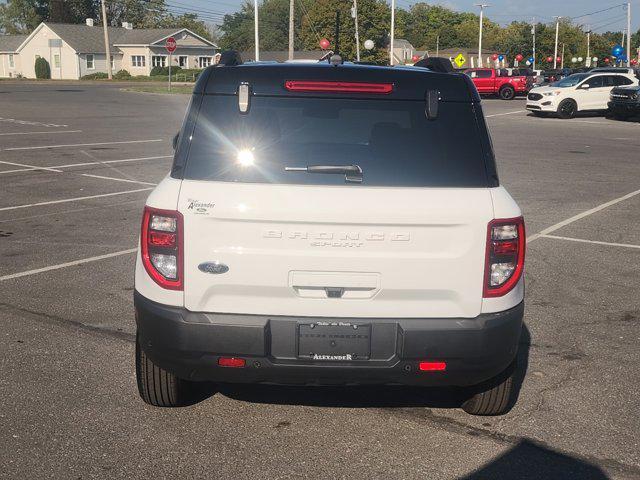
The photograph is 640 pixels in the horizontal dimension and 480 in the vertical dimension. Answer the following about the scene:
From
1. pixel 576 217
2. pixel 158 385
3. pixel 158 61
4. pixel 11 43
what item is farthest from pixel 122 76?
pixel 158 385

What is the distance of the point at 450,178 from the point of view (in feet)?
12.7

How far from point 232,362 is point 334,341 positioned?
49cm

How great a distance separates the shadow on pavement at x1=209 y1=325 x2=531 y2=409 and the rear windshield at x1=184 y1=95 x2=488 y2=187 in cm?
145

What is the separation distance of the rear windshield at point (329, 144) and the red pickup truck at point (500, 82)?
4512cm

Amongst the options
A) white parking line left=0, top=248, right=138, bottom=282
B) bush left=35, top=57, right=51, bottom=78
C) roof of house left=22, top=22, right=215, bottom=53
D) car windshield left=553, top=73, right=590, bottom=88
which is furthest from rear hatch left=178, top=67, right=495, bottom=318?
bush left=35, top=57, right=51, bottom=78

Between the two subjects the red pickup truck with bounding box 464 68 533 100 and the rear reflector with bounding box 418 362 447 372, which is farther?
the red pickup truck with bounding box 464 68 533 100

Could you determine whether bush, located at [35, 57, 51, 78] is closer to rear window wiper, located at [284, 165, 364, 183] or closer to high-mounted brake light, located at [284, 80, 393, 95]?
high-mounted brake light, located at [284, 80, 393, 95]

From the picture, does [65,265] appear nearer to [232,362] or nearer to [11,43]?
[232,362]

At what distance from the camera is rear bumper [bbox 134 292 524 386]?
150 inches

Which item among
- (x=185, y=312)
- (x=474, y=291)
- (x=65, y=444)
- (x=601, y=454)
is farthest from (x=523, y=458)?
(x=65, y=444)

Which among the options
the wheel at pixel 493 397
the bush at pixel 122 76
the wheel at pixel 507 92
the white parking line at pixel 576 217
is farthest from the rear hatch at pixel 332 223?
the bush at pixel 122 76

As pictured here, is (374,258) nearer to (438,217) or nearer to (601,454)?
(438,217)

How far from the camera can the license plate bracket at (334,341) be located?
380 centimetres

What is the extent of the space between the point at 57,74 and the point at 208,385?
3786 inches
